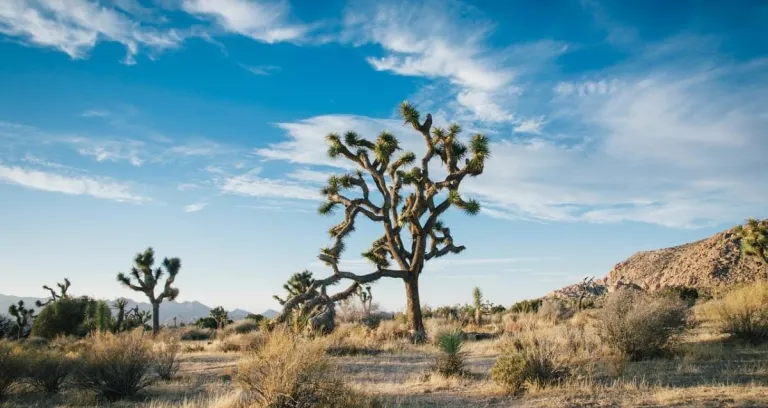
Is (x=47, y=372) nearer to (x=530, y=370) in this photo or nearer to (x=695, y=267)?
(x=530, y=370)

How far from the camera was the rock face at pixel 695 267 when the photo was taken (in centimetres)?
4997

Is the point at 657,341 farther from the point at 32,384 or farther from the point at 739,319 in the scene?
the point at 32,384

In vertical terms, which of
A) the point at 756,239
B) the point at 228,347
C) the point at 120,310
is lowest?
the point at 228,347

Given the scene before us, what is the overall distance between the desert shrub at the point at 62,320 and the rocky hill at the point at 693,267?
3800 cm

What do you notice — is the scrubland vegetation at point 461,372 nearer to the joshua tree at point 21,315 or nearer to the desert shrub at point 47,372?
the desert shrub at point 47,372

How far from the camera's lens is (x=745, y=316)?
499 inches

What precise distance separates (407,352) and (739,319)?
848cm

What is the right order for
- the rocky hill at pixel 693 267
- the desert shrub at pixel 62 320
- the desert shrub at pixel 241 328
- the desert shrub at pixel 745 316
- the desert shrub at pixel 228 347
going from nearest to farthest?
the desert shrub at pixel 745 316, the desert shrub at pixel 228 347, the desert shrub at pixel 241 328, the desert shrub at pixel 62 320, the rocky hill at pixel 693 267

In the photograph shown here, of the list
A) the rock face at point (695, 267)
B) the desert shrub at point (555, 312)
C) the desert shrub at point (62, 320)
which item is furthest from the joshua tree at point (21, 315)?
the rock face at point (695, 267)

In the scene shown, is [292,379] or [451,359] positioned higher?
[292,379]

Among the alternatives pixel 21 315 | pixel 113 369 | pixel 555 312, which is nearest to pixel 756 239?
pixel 555 312

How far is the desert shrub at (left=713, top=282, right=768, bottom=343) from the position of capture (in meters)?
12.3

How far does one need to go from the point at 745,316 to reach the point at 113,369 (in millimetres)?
13608

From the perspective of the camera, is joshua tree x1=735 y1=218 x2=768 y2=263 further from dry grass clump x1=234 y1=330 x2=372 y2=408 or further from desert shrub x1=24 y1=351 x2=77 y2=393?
desert shrub x1=24 y1=351 x2=77 y2=393
